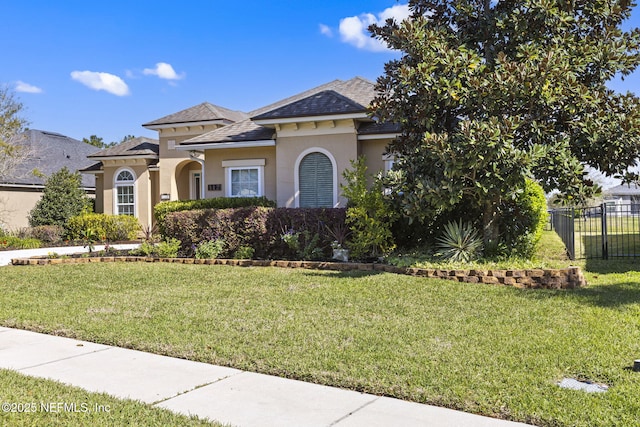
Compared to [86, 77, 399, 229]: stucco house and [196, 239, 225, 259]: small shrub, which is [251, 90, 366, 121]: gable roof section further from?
[196, 239, 225, 259]: small shrub

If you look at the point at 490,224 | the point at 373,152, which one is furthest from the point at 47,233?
the point at 490,224

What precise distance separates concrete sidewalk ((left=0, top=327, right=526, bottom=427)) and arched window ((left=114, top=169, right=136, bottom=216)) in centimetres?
1843

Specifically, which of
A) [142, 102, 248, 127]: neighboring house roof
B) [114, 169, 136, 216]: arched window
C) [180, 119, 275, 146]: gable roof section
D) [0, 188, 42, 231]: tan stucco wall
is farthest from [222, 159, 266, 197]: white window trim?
[0, 188, 42, 231]: tan stucco wall

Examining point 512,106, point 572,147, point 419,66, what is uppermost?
point 419,66

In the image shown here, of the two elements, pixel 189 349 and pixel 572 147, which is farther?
pixel 572 147

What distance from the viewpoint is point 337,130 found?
15484mm

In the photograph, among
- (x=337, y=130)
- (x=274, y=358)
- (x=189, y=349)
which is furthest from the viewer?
(x=337, y=130)

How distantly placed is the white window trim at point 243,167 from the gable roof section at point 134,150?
7324mm

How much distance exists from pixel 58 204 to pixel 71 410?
21.7 meters

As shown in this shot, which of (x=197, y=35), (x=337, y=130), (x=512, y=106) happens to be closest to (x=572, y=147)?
(x=512, y=106)

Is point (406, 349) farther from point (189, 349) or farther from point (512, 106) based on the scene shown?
point (512, 106)

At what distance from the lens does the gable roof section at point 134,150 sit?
A: 75.6ft

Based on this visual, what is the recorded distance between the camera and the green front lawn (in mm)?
4293

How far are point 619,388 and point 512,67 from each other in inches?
260
